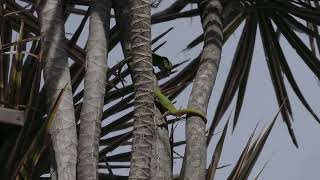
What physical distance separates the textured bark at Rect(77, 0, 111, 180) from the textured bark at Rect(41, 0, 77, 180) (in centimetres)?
5

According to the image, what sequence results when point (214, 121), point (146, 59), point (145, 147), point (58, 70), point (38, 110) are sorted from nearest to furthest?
point (145, 147)
point (146, 59)
point (58, 70)
point (38, 110)
point (214, 121)

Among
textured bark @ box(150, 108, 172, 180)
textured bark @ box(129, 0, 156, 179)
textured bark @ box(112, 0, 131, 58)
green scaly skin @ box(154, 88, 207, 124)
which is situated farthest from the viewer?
textured bark @ box(112, 0, 131, 58)

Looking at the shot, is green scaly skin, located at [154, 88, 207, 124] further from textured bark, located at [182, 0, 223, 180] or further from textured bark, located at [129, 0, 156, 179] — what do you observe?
textured bark, located at [129, 0, 156, 179]

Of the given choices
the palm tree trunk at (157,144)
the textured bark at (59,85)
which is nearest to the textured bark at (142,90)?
the palm tree trunk at (157,144)

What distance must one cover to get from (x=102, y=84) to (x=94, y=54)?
157mm

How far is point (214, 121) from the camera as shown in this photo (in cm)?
495

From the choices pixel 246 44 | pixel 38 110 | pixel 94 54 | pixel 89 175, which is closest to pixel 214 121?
pixel 246 44

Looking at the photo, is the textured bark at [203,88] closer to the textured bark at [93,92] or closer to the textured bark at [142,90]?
the textured bark at [142,90]

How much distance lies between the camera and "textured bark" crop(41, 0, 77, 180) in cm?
282

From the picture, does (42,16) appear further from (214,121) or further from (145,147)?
(214,121)

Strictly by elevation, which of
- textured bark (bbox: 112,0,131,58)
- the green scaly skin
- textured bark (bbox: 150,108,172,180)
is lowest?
textured bark (bbox: 150,108,172,180)

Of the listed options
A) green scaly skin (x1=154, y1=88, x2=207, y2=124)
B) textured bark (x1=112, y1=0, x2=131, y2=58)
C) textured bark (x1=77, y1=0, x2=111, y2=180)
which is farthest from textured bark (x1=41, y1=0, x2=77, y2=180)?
green scaly skin (x1=154, y1=88, x2=207, y2=124)

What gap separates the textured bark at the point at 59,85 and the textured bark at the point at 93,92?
Answer: 5 centimetres

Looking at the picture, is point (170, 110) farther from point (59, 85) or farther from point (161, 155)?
point (59, 85)
